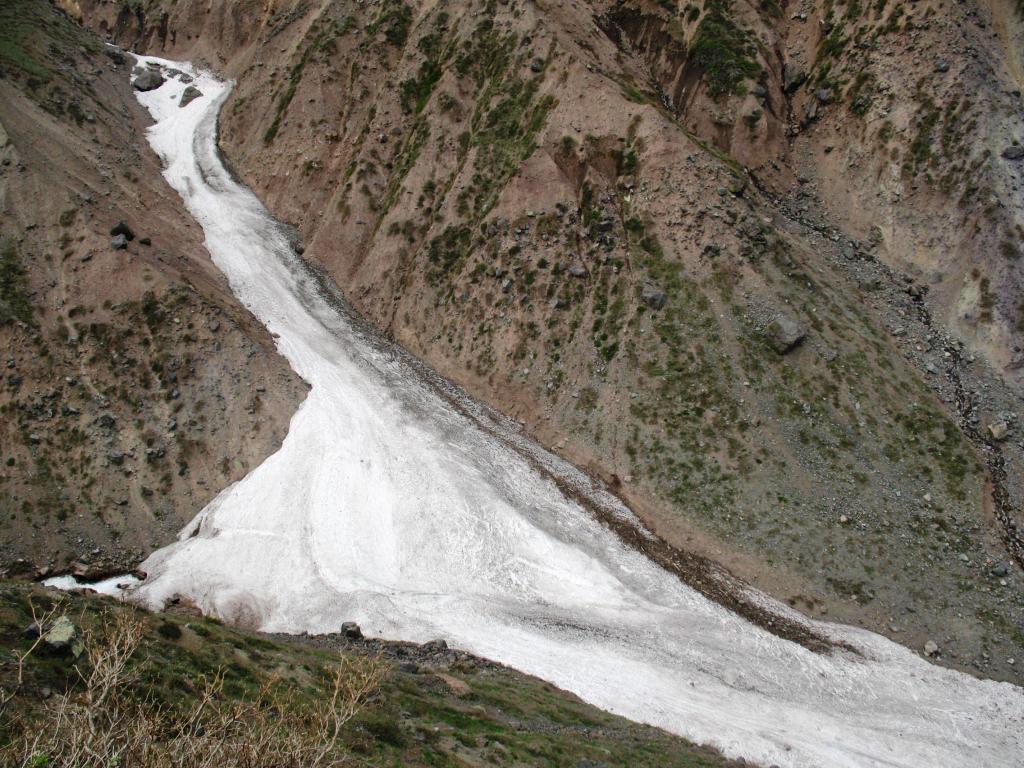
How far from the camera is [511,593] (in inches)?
1415

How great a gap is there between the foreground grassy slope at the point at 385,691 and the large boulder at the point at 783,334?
24146 mm

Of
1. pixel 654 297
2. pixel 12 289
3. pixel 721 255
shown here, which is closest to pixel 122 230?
pixel 12 289

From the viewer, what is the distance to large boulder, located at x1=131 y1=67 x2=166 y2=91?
7925 cm

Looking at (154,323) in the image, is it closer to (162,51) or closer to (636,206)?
(636,206)

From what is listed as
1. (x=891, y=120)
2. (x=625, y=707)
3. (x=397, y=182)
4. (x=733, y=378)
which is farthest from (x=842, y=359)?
(x=397, y=182)

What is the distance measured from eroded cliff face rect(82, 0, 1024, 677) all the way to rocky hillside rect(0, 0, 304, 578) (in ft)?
41.3

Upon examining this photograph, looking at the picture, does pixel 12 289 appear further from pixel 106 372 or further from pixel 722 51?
pixel 722 51

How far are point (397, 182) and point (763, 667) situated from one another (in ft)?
146

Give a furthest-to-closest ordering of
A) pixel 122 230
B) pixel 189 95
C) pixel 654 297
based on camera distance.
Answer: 1. pixel 189 95
2. pixel 122 230
3. pixel 654 297

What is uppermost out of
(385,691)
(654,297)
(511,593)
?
(654,297)

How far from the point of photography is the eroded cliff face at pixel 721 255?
37688 millimetres

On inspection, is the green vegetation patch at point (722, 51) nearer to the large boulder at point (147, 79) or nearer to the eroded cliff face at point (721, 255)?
the eroded cliff face at point (721, 255)

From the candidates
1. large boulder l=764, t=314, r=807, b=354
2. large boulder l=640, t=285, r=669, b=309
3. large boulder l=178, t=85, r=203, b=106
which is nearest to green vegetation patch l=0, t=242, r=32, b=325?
large boulder l=178, t=85, r=203, b=106

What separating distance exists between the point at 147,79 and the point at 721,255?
69.6m
